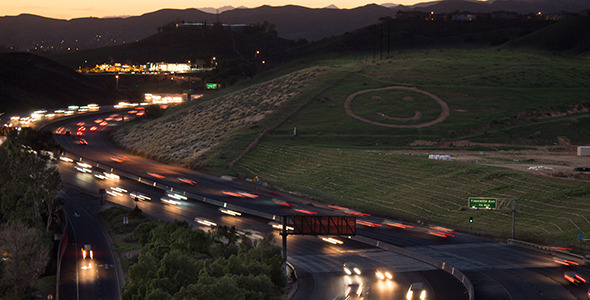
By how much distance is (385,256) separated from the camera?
6500 cm

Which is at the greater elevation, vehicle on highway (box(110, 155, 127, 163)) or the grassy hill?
the grassy hill

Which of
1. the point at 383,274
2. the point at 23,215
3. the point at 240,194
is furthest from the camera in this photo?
the point at 240,194

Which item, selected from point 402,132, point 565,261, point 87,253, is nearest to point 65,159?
point 402,132

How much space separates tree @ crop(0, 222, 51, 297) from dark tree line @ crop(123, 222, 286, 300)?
381 inches

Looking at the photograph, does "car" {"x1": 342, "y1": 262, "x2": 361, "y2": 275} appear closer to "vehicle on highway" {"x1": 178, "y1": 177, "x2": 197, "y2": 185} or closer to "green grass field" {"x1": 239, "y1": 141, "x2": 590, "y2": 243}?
"green grass field" {"x1": 239, "y1": 141, "x2": 590, "y2": 243}

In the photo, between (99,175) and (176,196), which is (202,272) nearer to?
(176,196)

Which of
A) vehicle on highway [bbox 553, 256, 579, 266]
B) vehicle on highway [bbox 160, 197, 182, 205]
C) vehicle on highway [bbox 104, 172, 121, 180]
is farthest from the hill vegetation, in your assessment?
vehicle on highway [bbox 104, 172, 121, 180]

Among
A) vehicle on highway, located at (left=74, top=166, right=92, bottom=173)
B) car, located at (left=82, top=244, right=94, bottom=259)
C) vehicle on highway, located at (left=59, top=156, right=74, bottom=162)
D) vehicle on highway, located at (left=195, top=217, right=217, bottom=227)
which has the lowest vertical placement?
vehicle on highway, located at (left=59, top=156, right=74, bottom=162)

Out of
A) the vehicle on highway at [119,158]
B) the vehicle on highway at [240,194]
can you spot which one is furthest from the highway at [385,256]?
the vehicle on highway at [119,158]

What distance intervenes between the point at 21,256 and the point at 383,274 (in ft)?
104

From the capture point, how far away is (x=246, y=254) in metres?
56.4

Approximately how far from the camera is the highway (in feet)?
175

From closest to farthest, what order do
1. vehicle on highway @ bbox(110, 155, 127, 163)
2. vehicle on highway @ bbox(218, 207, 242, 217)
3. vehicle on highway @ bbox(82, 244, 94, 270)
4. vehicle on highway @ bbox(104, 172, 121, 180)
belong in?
vehicle on highway @ bbox(82, 244, 94, 270) → vehicle on highway @ bbox(218, 207, 242, 217) → vehicle on highway @ bbox(104, 172, 121, 180) → vehicle on highway @ bbox(110, 155, 127, 163)

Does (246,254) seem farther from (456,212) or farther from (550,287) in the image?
(456,212)
